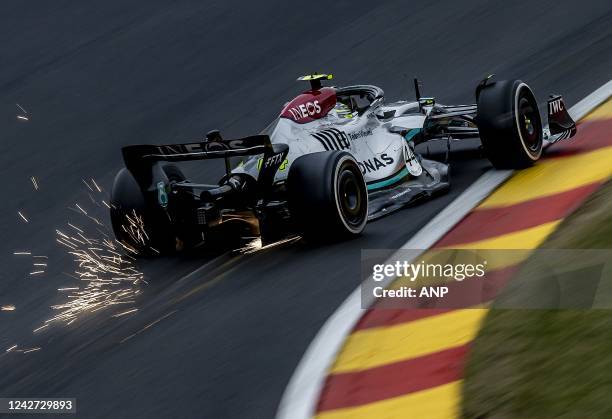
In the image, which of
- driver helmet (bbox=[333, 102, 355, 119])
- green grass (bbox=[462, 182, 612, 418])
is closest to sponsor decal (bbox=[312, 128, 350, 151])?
driver helmet (bbox=[333, 102, 355, 119])

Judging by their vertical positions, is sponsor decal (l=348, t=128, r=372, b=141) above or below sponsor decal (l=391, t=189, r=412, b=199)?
above

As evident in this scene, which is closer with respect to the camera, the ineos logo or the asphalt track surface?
the asphalt track surface

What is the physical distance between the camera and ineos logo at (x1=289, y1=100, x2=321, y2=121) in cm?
845

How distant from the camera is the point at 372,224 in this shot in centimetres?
805

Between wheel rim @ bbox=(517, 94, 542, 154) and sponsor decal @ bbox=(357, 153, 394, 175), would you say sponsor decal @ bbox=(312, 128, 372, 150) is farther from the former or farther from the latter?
wheel rim @ bbox=(517, 94, 542, 154)

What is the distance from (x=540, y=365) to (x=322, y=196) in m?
2.94

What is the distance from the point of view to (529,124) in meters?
8.59

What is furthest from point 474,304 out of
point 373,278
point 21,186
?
point 21,186

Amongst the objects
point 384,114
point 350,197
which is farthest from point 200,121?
point 350,197

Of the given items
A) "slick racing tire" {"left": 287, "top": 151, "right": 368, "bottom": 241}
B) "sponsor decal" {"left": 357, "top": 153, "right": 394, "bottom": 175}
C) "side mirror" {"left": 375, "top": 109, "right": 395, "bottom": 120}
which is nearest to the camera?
"slick racing tire" {"left": 287, "top": 151, "right": 368, "bottom": 241}

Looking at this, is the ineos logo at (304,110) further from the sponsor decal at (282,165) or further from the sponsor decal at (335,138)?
the sponsor decal at (282,165)

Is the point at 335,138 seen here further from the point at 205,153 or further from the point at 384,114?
the point at 205,153

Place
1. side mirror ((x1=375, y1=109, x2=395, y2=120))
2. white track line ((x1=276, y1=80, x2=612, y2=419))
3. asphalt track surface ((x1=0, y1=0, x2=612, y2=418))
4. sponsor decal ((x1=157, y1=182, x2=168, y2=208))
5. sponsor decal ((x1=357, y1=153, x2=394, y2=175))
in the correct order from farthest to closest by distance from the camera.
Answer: side mirror ((x1=375, y1=109, x2=395, y2=120)), sponsor decal ((x1=357, y1=153, x2=394, y2=175)), sponsor decal ((x1=157, y1=182, x2=168, y2=208)), asphalt track surface ((x1=0, y1=0, x2=612, y2=418)), white track line ((x1=276, y1=80, x2=612, y2=419))

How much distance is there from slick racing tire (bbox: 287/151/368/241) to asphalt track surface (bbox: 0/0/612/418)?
14 cm
